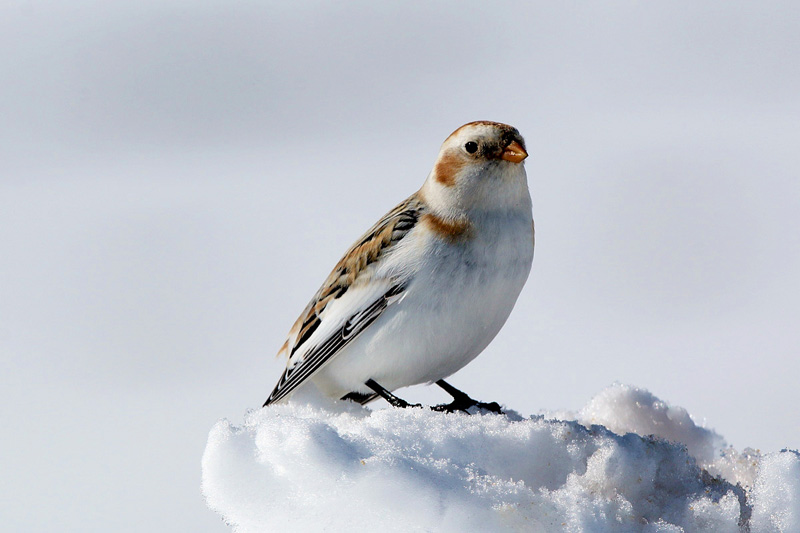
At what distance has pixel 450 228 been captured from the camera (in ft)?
10.7

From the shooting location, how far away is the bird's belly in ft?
10.4

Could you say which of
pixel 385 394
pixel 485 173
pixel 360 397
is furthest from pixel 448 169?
pixel 360 397

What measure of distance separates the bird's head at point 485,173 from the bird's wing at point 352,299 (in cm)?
19

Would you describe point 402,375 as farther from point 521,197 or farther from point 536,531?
point 536,531

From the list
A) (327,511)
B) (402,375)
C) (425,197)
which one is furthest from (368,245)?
(327,511)

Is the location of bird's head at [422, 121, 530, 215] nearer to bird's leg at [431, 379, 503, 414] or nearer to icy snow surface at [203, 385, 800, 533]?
bird's leg at [431, 379, 503, 414]

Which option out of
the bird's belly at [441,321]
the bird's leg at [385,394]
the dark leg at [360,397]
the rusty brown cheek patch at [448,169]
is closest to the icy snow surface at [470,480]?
the bird's belly at [441,321]

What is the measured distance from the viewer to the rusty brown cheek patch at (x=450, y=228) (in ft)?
10.6

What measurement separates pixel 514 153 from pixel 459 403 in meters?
1.08

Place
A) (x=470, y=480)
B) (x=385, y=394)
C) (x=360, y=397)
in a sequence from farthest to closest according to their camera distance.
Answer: (x=360, y=397) < (x=385, y=394) < (x=470, y=480)

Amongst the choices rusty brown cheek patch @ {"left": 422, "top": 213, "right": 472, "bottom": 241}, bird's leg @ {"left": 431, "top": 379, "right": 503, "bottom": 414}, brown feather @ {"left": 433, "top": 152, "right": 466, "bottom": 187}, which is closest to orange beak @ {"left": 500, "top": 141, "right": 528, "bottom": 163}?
brown feather @ {"left": 433, "top": 152, "right": 466, "bottom": 187}

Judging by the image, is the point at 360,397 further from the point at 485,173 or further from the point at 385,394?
the point at 485,173

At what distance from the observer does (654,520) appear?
234 centimetres

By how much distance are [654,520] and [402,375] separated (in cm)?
125
